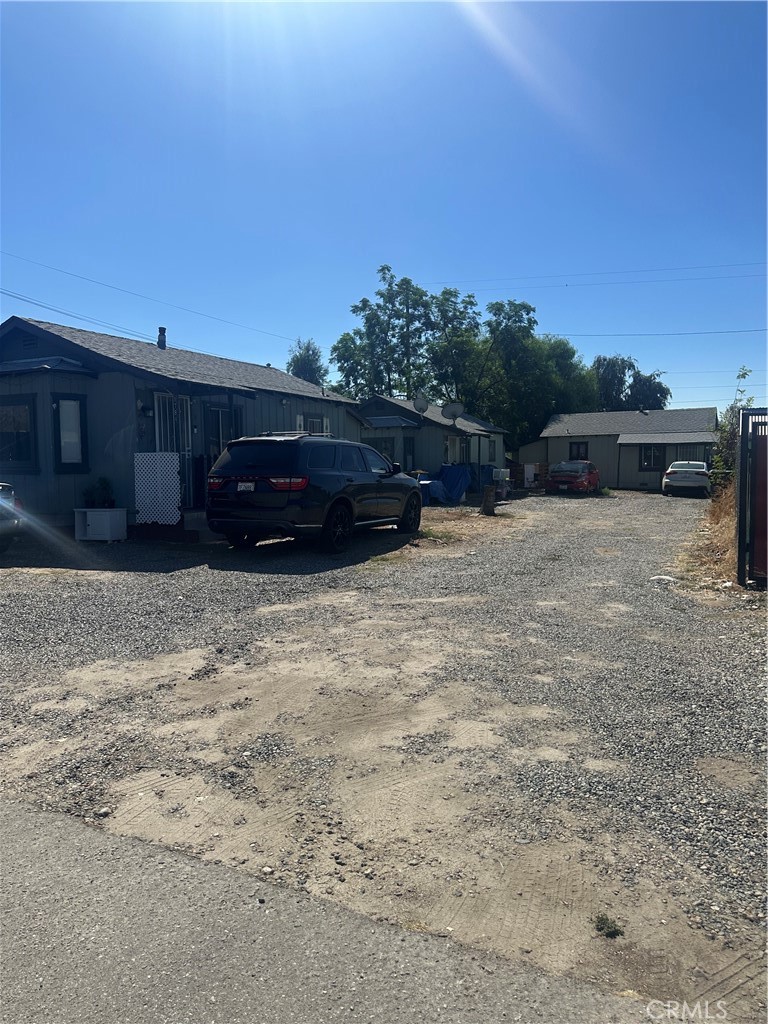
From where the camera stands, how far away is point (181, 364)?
16.9m

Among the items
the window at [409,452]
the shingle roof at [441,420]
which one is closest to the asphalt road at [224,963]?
the window at [409,452]

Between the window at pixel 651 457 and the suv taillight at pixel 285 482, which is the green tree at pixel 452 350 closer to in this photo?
the window at pixel 651 457

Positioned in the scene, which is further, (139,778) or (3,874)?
(139,778)

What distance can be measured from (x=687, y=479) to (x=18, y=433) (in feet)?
86.3

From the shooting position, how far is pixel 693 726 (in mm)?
4434

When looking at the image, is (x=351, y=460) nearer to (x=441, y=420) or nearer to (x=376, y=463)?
(x=376, y=463)

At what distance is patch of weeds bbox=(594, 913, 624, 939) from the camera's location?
266 cm

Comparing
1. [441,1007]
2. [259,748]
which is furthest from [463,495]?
[441,1007]

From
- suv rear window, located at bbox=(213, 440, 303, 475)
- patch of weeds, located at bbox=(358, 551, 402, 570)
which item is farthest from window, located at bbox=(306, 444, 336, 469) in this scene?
patch of weeds, located at bbox=(358, 551, 402, 570)

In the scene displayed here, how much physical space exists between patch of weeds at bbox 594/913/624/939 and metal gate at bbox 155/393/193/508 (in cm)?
1309

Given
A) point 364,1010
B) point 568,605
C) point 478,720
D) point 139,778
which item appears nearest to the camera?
point 364,1010

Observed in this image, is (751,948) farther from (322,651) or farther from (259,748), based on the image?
(322,651)

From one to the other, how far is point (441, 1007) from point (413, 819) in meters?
1.15

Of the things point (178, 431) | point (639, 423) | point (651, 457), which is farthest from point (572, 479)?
point (178, 431)
